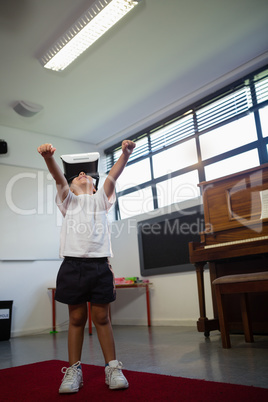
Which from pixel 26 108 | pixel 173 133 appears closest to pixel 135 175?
pixel 173 133

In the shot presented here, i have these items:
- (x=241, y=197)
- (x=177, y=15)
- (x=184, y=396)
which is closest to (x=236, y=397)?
(x=184, y=396)

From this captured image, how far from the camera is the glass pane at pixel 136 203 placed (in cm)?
538

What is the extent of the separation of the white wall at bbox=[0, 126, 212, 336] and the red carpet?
8.31 ft

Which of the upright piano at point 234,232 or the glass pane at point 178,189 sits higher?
the glass pane at point 178,189

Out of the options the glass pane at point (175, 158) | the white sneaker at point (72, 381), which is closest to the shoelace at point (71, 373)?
the white sneaker at point (72, 381)

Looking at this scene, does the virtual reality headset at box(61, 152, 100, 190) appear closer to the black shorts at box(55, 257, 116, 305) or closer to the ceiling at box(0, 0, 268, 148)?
the black shorts at box(55, 257, 116, 305)

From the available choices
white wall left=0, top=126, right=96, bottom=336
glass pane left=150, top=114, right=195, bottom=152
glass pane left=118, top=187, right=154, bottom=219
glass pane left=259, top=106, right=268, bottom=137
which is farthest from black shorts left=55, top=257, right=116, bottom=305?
glass pane left=118, top=187, right=154, bottom=219

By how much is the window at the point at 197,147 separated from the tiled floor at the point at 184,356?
204 centimetres

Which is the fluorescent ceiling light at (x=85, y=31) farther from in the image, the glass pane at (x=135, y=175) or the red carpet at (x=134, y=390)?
the red carpet at (x=134, y=390)

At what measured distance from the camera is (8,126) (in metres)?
5.23

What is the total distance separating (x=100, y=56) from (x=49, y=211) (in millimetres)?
2393

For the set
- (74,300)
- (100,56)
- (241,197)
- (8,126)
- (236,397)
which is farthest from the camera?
(8,126)

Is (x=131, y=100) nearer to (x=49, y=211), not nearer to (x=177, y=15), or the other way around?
(x=177, y=15)

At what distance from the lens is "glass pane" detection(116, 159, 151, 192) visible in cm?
550
